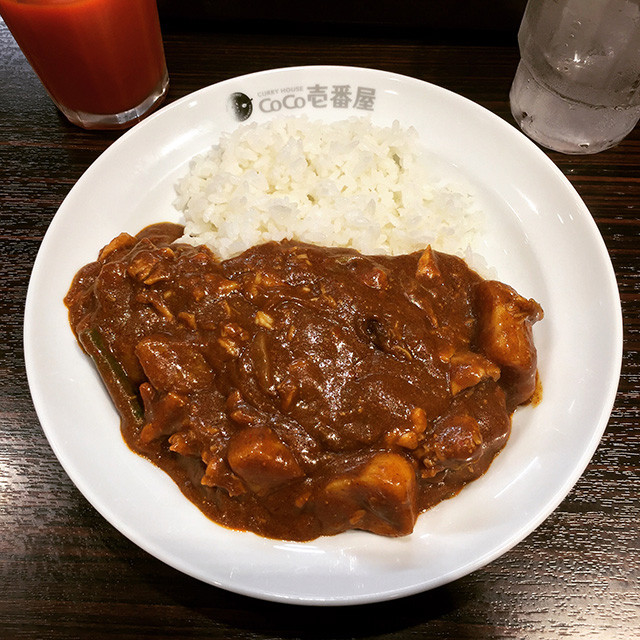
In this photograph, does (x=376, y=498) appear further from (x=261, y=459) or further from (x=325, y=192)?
(x=325, y=192)

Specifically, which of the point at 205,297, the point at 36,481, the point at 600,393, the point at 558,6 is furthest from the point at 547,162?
the point at 36,481

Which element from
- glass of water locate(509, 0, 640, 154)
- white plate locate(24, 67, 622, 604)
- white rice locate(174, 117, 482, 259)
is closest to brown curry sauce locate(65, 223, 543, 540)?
white plate locate(24, 67, 622, 604)

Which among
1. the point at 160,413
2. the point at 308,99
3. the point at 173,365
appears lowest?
the point at 160,413

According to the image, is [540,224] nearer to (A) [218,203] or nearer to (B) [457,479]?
(B) [457,479]

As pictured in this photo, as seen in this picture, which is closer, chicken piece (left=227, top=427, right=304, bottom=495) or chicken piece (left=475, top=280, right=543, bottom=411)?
chicken piece (left=227, top=427, right=304, bottom=495)

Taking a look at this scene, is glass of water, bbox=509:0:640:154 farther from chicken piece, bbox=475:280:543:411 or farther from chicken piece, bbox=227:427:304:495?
chicken piece, bbox=227:427:304:495

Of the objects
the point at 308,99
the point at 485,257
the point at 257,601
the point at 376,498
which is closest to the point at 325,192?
the point at 308,99
